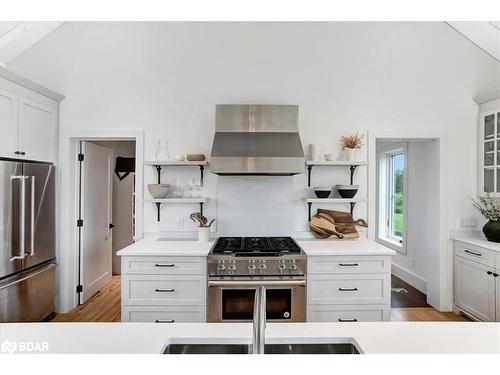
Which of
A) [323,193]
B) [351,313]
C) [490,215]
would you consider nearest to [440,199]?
[490,215]

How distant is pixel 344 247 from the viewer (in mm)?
2793

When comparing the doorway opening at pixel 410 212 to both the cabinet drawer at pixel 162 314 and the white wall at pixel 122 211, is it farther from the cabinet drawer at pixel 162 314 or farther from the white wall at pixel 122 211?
the white wall at pixel 122 211

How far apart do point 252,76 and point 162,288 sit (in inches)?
90.6

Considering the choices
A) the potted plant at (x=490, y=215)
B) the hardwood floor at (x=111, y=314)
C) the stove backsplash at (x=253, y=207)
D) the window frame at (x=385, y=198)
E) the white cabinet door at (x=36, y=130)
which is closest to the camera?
the white cabinet door at (x=36, y=130)

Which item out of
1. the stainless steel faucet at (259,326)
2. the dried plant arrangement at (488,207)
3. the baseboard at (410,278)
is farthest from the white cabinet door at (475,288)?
the stainless steel faucet at (259,326)

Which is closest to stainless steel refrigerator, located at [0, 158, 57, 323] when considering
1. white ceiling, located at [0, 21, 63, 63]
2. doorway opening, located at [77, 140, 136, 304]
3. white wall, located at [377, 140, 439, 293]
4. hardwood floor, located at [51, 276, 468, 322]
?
hardwood floor, located at [51, 276, 468, 322]

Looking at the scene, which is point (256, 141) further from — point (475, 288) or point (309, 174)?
point (475, 288)

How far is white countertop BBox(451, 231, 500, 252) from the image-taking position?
9.57 ft

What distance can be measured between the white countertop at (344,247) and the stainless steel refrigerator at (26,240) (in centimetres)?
247

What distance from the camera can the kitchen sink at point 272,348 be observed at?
3.53ft

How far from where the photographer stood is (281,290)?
8.29 ft
